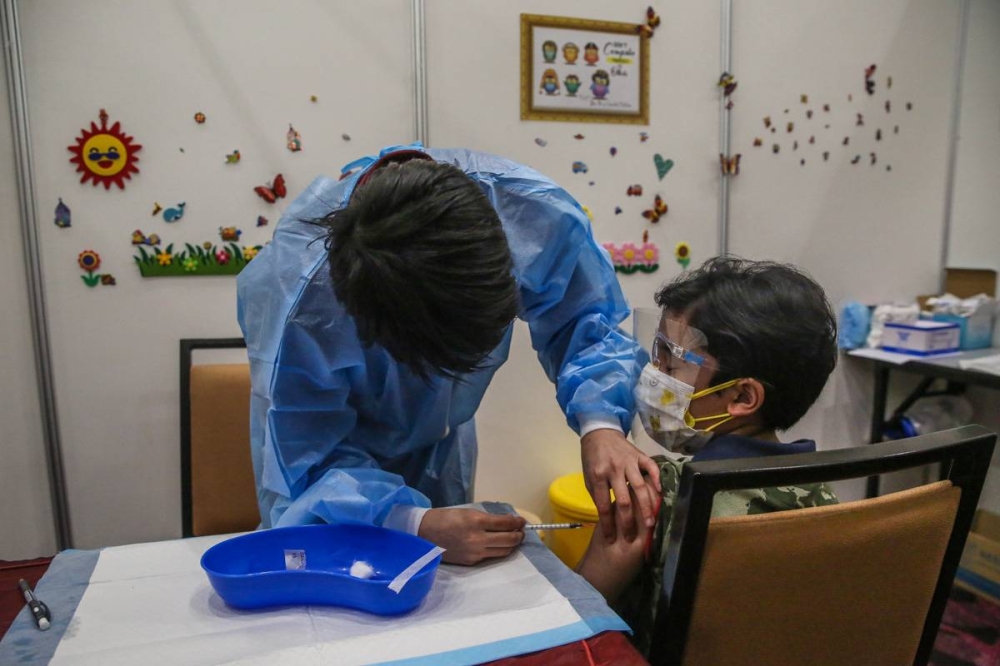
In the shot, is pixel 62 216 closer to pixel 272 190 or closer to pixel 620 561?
pixel 272 190

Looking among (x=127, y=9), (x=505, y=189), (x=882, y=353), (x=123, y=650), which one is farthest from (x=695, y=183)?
(x=123, y=650)

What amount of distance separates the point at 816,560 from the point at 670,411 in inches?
13.7

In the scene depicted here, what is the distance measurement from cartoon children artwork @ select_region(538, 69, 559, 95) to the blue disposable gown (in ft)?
3.63

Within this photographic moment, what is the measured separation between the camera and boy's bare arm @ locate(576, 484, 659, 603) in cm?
95

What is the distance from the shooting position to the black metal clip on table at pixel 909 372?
7.32 feet

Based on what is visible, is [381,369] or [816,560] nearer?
[816,560]

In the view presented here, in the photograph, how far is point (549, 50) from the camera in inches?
87.8

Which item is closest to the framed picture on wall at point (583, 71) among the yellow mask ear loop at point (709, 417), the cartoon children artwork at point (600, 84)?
the cartoon children artwork at point (600, 84)

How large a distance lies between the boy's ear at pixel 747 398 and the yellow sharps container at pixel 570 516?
1.07 meters

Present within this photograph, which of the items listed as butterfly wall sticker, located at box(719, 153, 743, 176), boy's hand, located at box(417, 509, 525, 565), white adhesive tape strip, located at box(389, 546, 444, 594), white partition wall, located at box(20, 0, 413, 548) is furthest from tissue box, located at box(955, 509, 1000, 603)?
white partition wall, located at box(20, 0, 413, 548)

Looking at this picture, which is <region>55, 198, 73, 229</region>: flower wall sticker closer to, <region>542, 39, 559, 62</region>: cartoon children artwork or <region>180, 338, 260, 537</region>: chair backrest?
<region>180, 338, 260, 537</region>: chair backrest

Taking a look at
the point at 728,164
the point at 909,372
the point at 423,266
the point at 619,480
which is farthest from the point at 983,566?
the point at 423,266

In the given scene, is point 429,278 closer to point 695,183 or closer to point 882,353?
point 695,183

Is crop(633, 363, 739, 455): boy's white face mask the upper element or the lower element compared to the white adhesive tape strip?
upper
